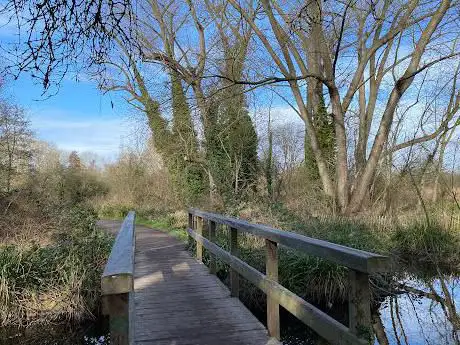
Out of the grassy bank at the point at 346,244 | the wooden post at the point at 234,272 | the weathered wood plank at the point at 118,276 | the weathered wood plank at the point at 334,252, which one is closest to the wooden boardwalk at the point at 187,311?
the wooden post at the point at 234,272

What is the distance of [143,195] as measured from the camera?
A: 26.0m

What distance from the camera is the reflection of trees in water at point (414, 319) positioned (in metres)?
6.59

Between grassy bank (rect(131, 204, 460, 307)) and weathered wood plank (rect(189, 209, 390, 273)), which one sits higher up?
weathered wood plank (rect(189, 209, 390, 273))

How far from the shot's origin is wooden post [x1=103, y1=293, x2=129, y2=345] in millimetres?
2153

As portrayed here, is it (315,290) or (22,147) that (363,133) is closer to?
(315,290)

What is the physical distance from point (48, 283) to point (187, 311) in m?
3.12

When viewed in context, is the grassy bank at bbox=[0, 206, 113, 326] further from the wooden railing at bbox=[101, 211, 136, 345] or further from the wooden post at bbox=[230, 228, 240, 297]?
the wooden railing at bbox=[101, 211, 136, 345]

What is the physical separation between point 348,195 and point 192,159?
7.99 meters

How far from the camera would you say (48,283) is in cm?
758

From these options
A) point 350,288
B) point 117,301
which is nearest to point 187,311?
point 350,288

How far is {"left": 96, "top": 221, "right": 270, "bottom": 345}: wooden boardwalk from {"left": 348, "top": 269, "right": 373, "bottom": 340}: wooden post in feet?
4.29

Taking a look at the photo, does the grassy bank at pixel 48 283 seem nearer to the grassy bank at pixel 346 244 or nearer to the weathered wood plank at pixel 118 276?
the grassy bank at pixel 346 244

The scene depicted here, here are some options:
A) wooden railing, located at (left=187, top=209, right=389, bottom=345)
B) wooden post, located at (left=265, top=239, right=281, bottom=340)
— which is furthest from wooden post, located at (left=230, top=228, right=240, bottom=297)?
wooden post, located at (left=265, top=239, right=281, bottom=340)

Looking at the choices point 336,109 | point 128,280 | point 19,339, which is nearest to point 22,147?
point 336,109
